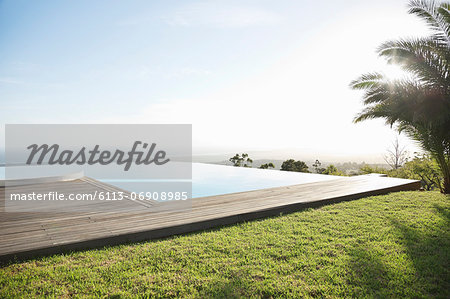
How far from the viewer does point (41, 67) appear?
33.2 feet

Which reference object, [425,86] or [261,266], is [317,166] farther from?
[261,266]

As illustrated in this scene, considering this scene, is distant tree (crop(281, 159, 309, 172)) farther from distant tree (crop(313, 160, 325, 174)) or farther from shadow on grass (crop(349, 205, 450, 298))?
shadow on grass (crop(349, 205, 450, 298))

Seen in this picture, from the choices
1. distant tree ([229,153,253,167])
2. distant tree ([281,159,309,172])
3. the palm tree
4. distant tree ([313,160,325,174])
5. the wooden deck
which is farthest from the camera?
distant tree ([229,153,253,167])

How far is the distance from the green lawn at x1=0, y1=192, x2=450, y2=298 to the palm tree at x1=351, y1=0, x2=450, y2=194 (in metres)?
3.23

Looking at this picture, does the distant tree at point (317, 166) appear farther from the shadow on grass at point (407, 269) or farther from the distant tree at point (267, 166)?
the shadow on grass at point (407, 269)

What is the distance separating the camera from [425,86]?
5812 millimetres

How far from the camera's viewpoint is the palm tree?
545cm

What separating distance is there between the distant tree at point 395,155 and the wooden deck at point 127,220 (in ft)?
46.3

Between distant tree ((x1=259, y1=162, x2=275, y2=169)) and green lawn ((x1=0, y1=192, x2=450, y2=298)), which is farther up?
distant tree ((x1=259, y1=162, x2=275, y2=169))

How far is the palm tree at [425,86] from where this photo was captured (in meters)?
5.45

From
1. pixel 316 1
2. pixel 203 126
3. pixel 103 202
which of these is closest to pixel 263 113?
pixel 203 126

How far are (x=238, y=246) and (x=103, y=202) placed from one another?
262cm

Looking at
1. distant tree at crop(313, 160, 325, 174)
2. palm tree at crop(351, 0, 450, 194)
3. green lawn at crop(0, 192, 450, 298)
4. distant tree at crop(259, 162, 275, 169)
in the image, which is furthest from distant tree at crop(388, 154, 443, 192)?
green lawn at crop(0, 192, 450, 298)

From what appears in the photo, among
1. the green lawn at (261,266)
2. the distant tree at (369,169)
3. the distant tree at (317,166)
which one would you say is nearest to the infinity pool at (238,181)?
the distant tree at (369,169)
